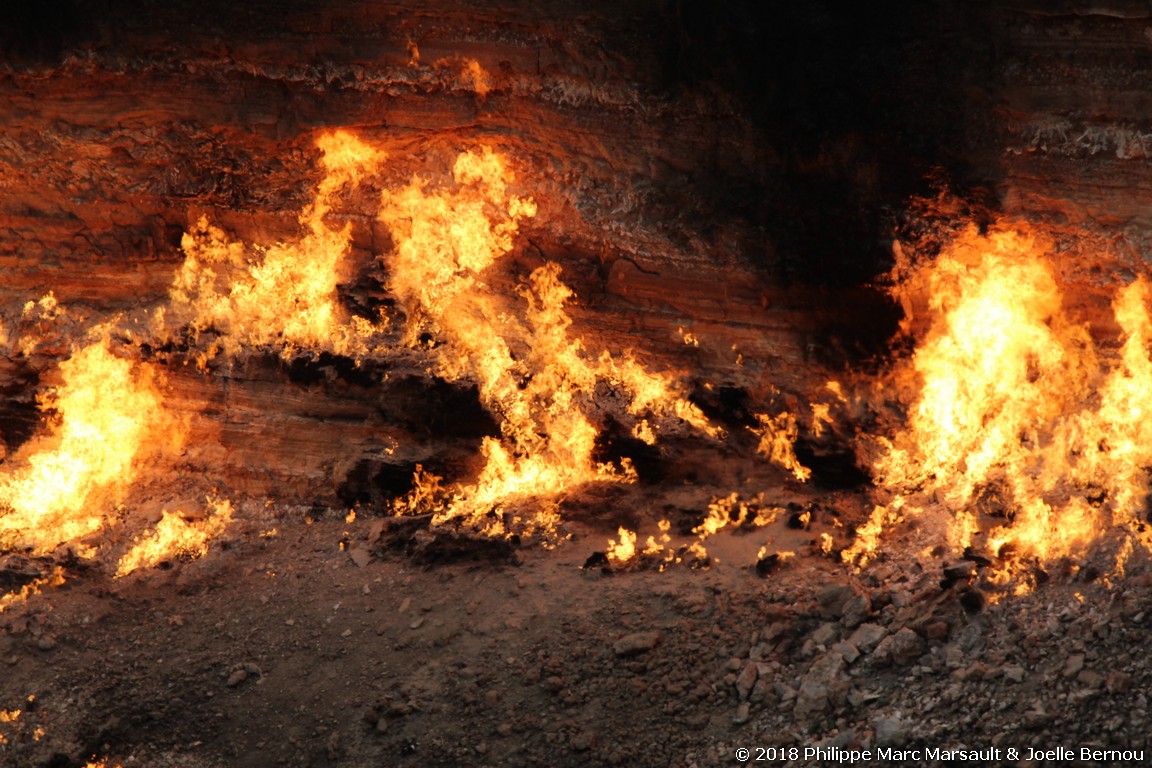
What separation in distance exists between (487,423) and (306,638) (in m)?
2.30

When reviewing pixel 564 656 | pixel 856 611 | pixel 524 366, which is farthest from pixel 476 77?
pixel 856 611

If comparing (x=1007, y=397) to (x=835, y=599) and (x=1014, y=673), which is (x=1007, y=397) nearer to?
(x=835, y=599)

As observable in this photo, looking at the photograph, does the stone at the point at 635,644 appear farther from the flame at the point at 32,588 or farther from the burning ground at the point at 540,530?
the flame at the point at 32,588

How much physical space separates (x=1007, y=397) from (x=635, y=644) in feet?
11.9

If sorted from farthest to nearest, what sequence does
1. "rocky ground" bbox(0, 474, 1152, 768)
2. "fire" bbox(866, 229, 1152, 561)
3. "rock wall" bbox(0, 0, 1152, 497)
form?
"rock wall" bbox(0, 0, 1152, 497) < "fire" bbox(866, 229, 1152, 561) < "rocky ground" bbox(0, 474, 1152, 768)

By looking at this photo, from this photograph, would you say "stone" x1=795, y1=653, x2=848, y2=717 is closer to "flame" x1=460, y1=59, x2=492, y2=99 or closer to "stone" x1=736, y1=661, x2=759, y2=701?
"stone" x1=736, y1=661, x2=759, y2=701

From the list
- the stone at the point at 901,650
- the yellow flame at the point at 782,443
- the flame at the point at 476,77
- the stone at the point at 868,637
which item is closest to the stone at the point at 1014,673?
the stone at the point at 901,650

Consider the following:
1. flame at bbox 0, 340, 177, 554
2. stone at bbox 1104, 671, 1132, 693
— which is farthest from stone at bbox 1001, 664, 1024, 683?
flame at bbox 0, 340, 177, 554

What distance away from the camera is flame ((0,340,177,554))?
11117mm

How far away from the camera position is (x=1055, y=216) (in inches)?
394

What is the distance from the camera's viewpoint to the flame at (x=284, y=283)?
36.1 ft

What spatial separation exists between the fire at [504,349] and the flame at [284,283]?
454 millimetres

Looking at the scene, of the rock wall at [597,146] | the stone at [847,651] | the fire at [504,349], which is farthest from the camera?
the fire at [504,349]

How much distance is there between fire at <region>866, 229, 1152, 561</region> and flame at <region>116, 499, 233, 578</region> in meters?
5.13
